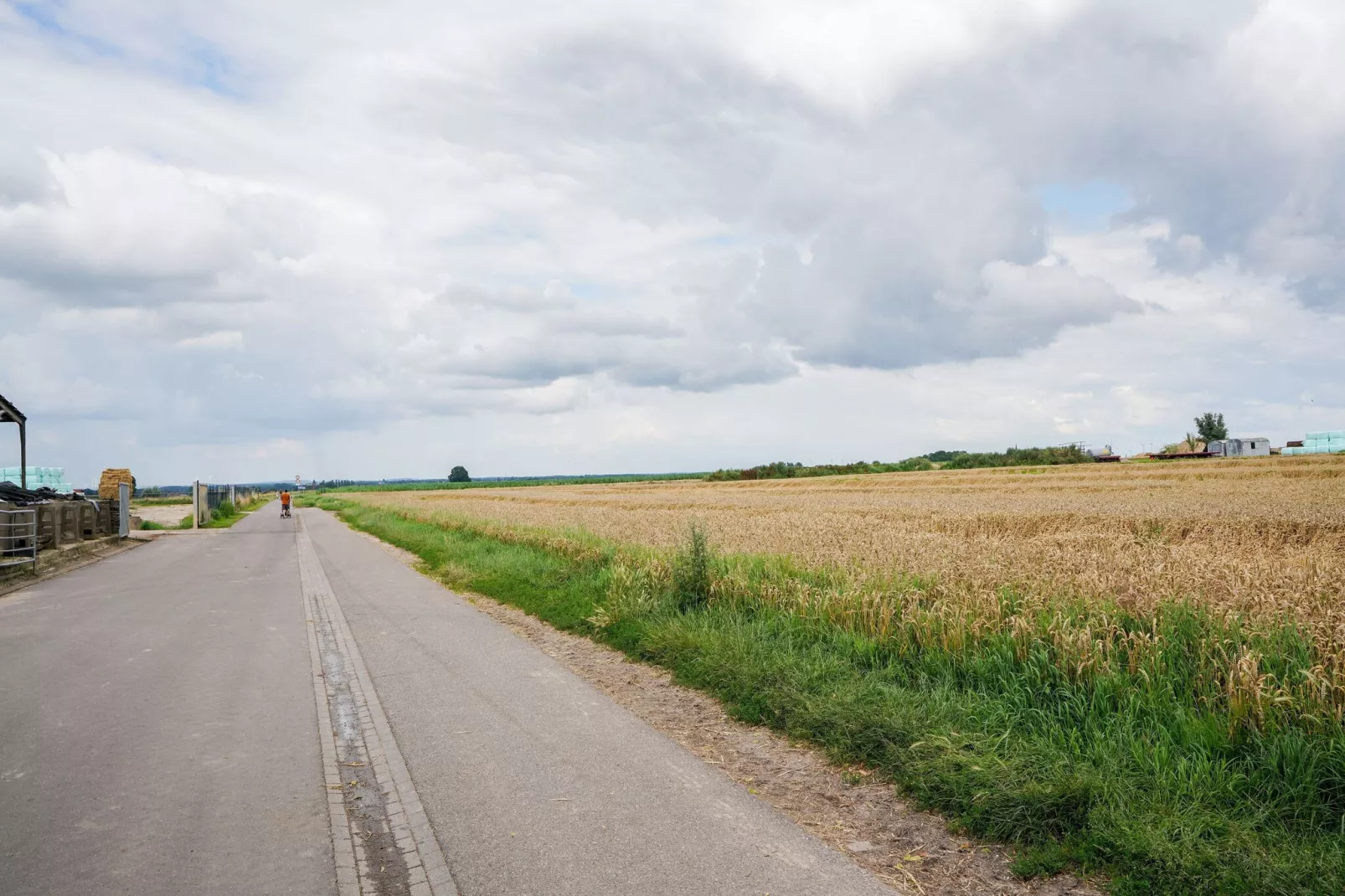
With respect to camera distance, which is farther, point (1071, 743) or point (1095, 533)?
point (1095, 533)

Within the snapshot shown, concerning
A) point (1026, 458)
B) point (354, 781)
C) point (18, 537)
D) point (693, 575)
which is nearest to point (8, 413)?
point (18, 537)

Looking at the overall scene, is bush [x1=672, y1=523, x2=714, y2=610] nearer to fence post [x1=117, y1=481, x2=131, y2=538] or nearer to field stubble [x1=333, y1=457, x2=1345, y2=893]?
field stubble [x1=333, y1=457, x2=1345, y2=893]

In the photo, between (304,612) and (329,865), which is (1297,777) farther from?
(304,612)

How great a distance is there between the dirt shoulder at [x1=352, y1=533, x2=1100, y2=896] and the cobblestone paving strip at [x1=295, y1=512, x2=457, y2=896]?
7.22ft

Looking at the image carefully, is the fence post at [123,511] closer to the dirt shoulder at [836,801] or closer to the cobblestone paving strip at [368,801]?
the cobblestone paving strip at [368,801]

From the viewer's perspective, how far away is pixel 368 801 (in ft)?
18.8

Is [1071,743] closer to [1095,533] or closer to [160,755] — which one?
[160,755]

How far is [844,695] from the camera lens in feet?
23.1

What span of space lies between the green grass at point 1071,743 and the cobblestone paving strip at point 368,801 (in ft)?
10.0

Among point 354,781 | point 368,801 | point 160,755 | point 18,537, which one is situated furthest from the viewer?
point 18,537

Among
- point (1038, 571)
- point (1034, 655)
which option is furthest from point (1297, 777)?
point (1038, 571)

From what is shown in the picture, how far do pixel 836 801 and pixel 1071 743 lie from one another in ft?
5.53

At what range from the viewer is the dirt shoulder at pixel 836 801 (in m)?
4.57

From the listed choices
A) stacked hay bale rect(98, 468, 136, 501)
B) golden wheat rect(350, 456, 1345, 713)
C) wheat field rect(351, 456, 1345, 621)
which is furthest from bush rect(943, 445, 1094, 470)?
stacked hay bale rect(98, 468, 136, 501)
